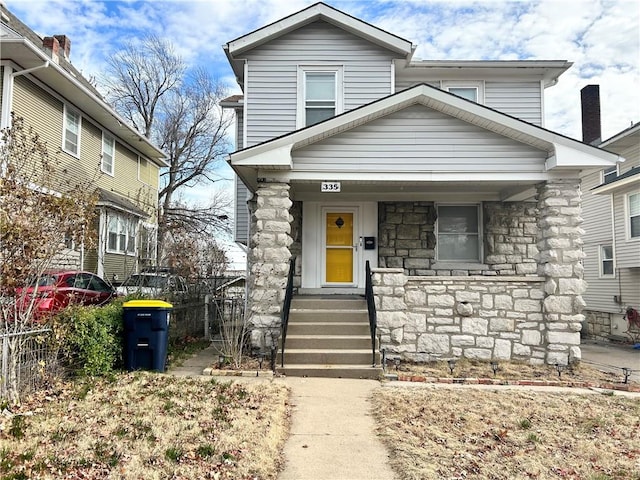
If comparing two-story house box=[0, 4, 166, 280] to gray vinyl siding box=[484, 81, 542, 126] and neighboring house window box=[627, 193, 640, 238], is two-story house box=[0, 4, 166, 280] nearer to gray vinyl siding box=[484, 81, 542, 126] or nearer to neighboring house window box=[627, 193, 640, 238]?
gray vinyl siding box=[484, 81, 542, 126]

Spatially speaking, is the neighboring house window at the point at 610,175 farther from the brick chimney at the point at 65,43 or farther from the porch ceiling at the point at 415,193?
the brick chimney at the point at 65,43

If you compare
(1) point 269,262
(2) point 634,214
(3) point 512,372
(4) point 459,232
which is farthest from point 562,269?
(2) point 634,214


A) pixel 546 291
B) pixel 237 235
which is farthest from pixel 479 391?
pixel 237 235

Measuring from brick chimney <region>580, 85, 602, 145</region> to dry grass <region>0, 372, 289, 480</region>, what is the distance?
17.6 metres

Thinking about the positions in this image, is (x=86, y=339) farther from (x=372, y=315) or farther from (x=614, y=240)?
(x=614, y=240)

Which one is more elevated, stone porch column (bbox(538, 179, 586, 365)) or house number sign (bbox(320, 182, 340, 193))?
house number sign (bbox(320, 182, 340, 193))

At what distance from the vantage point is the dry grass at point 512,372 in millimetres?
7359

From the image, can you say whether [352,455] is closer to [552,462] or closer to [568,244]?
[552,462]

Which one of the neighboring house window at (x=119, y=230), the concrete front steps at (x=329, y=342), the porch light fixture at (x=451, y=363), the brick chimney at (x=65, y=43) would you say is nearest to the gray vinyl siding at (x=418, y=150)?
the concrete front steps at (x=329, y=342)

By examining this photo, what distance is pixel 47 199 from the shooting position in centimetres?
566

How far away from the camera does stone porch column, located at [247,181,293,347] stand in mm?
8070

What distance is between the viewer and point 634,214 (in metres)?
14.5

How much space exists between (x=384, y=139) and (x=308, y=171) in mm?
1467

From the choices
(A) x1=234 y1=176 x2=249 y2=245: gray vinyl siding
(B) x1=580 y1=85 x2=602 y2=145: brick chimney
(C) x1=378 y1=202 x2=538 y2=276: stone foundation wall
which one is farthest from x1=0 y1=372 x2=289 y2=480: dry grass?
(B) x1=580 y1=85 x2=602 y2=145: brick chimney
